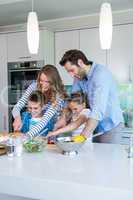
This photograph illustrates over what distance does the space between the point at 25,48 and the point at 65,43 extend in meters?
0.52

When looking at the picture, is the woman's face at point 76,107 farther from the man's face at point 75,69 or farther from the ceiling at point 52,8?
the ceiling at point 52,8

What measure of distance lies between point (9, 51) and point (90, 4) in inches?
50.6

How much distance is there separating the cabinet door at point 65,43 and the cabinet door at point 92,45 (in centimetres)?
9

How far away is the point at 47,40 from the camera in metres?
3.90

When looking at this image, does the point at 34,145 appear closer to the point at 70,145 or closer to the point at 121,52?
the point at 70,145

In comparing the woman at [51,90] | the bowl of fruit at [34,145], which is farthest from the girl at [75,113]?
the bowl of fruit at [34,145]

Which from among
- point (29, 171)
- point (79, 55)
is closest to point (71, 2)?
point (79, 55)

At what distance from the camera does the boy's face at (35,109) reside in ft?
8.18

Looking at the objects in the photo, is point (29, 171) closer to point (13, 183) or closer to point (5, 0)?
point (13, 183)

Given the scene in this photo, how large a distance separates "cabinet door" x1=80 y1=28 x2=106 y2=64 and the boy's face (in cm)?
150

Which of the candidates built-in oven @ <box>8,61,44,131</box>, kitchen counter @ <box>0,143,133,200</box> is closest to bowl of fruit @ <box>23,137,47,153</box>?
kitchen counter @ <box>0,143,133,200</box>

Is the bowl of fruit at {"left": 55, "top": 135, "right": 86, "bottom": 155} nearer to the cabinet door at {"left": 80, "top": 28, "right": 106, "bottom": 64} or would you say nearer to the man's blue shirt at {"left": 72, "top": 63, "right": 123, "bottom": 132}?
the man's blue shirt at {"left": 72, "top": 63, "right": 123, "bottom": 132}

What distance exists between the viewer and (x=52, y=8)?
11.8ft

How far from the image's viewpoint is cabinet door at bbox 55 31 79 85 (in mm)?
3879
